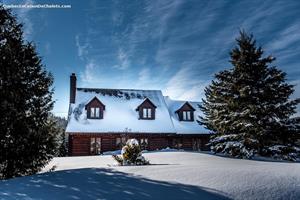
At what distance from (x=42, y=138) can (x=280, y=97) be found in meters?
16.0

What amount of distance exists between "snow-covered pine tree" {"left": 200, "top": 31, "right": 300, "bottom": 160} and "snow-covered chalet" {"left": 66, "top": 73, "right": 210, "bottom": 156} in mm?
12321

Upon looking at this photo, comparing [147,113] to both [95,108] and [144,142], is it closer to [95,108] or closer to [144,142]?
[144,142]

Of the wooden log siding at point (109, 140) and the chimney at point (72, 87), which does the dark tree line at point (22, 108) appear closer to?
the wooden log siding at point (109, 140)

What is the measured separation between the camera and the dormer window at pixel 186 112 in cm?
3516

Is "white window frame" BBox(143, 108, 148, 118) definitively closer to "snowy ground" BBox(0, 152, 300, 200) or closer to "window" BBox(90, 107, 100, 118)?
"window" BBox(90, 107, 100, 118)

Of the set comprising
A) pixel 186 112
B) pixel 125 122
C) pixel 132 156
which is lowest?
pixel 132 156

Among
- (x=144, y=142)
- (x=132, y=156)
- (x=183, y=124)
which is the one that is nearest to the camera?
(x=132, y=156)

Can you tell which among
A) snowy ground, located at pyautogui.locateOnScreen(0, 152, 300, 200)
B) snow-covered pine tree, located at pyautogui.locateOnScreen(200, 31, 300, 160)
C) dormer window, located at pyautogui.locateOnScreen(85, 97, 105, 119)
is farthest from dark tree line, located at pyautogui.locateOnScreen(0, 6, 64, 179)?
dormer window, located at pyautogui.locateOnScreen(85, 97, 105, 119)

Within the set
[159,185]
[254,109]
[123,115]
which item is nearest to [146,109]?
[123,115]

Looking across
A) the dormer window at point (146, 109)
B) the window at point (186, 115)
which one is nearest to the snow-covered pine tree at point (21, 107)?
the dormer window at point (146, 109)

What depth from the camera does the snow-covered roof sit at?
1157 inches

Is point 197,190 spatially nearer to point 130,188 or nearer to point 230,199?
point 230,199

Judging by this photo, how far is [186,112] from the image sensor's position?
3538cm

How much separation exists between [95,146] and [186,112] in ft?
43.5
